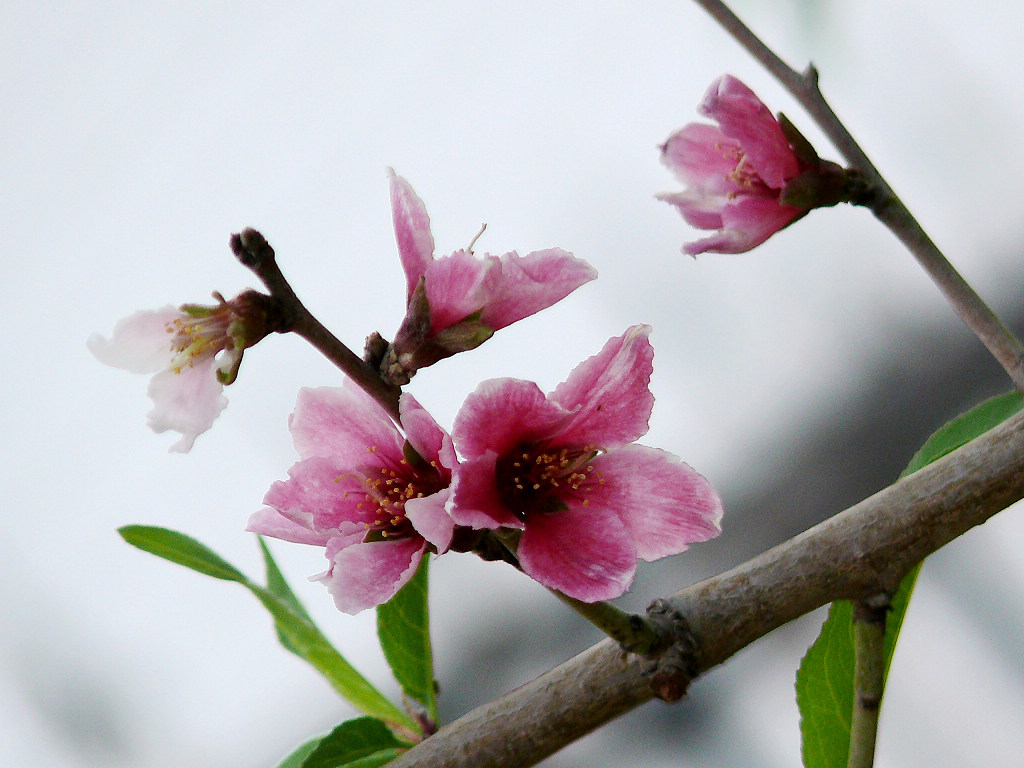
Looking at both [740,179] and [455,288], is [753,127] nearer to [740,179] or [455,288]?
[740,179]

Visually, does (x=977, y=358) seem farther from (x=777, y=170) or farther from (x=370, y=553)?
(x=370, y=553)

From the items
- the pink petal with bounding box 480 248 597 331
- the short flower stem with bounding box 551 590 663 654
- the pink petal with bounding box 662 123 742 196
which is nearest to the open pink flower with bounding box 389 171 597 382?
the pink petal with bounding box 480 248 597 331

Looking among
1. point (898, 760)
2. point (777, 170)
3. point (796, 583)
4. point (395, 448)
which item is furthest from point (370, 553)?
point (898, 760)

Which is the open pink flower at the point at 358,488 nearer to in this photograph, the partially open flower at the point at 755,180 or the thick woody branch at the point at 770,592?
the thick woody branch at the point at 770,592

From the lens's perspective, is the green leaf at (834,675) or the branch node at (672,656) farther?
the green leaf at (834,675)

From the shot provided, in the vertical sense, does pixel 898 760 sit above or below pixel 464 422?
below

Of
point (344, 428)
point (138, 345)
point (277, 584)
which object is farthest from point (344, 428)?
point (277, 584)

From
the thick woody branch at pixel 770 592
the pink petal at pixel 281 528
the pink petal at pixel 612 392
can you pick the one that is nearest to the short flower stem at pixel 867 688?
the thick woody branch at pixel 770 592
